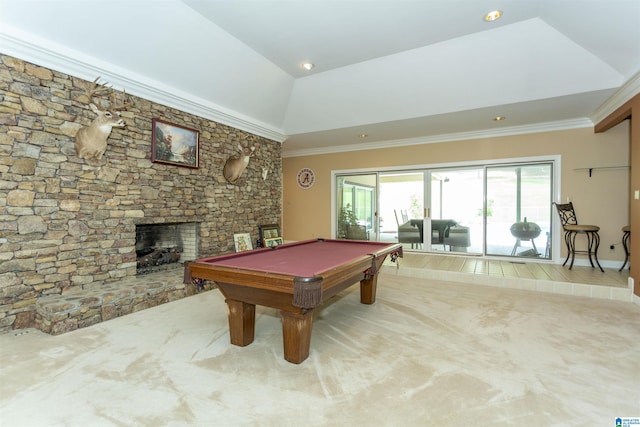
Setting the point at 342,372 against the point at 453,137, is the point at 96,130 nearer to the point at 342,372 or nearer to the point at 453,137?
the point at 342,372

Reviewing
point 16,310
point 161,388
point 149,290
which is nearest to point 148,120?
point 149,290

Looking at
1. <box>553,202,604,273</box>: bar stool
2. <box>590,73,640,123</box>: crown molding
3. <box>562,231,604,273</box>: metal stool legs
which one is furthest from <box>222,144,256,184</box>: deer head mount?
<box>562,231,604,273</box>: metal stool legs

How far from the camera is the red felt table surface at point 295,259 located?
2385 millimetres

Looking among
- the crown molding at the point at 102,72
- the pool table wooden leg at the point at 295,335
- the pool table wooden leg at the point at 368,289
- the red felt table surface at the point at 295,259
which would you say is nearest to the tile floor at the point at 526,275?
the pool table wooden leg at the point at 368,289

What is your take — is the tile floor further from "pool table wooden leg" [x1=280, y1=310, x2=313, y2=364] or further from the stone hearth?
the stone hearth

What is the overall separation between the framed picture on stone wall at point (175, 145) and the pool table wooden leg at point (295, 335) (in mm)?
3114

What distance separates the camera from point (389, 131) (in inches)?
234

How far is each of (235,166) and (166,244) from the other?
1769 millimetres

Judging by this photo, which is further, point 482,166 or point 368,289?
point 482,166

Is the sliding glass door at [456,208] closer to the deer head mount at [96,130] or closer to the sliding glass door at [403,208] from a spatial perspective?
the sliding glass door at [403,208]

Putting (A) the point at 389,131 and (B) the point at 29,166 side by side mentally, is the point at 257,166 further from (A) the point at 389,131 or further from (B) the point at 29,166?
(B) the point at 29,166

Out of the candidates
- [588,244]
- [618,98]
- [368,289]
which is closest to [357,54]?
[368,289]

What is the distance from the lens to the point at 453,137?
611cm

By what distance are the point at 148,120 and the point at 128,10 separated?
1268 mm
